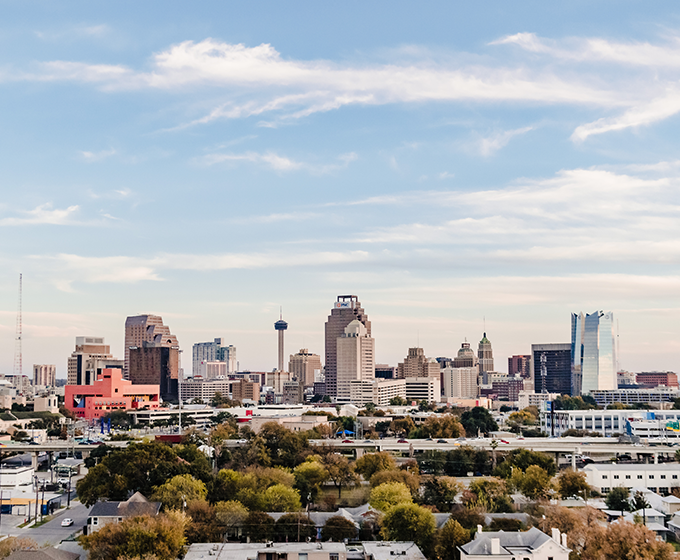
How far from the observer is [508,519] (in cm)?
4344

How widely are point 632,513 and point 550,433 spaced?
70333 mm

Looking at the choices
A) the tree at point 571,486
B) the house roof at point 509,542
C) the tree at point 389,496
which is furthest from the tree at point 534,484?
the house roof at point 509,542

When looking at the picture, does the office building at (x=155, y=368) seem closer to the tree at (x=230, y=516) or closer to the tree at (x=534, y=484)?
the tree at (x=534, y=484)

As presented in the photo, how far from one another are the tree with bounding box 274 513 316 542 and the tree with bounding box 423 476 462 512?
987 cm

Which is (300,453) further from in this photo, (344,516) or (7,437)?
(7,437)

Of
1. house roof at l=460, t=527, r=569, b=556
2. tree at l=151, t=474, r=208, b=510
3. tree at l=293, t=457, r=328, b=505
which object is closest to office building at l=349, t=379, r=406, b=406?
tree at l=293, t=457, r=328, b=505

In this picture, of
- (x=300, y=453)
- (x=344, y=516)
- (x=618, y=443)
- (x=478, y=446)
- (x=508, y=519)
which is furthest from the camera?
(x=618, y=443)

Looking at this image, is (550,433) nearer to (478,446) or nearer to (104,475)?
(478,446)

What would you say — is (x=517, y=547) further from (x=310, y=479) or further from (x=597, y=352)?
(x=597, y=352)

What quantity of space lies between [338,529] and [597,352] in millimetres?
148641

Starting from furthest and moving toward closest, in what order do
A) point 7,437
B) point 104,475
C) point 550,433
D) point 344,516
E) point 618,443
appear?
point 550,433 < point 7,437 < point 618,443 < point 104,475 < point 344,516

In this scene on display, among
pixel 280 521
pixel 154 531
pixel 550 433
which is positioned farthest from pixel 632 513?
pixel 550 433

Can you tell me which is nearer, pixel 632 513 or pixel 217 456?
pixel 632 513

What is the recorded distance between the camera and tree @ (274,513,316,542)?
4306cm
